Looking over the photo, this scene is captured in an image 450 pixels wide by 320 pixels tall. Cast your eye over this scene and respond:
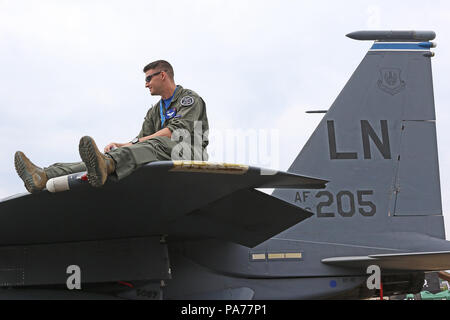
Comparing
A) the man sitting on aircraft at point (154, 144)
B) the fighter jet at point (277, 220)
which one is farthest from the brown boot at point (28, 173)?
the fighter jet at point (277, 220)

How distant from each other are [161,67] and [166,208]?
3.86 ft

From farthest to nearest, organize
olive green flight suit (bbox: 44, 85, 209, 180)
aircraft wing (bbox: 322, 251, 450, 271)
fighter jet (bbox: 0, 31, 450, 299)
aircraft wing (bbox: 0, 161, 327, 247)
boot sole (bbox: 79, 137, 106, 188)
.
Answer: aircraft wing (bbox: 322, 251, 450, 271) → fighter jet (bbox: 0, 31, 450, 299) → olive green flight suit (bbox: 44, 85, 209, 180) → aircraft wing (bbox: 0, 161, 327, 247) → boot sole (bbox: 79, 137, 106, 188)

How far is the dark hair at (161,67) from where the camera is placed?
4012 mm

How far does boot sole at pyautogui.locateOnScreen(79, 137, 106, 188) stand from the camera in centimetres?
262

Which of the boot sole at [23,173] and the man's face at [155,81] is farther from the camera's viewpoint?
the man's face at [155,81]

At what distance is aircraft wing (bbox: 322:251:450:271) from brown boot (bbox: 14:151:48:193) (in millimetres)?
2816

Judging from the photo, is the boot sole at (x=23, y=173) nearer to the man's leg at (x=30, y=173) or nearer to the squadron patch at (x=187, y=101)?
the man's leg at (x=30, y=173)

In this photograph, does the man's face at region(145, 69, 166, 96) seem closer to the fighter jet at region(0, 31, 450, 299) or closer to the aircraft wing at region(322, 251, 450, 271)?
the fighter jet at region(0, 31, 450, 299)

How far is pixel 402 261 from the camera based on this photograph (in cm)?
453

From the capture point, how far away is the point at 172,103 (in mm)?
3961

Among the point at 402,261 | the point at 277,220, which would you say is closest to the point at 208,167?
the point at 277,220

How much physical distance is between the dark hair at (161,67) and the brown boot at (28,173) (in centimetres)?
140

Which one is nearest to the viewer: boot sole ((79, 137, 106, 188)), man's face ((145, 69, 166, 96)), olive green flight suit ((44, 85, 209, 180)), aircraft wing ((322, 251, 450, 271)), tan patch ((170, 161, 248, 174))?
boot sole ((79, 137, 106, 188))

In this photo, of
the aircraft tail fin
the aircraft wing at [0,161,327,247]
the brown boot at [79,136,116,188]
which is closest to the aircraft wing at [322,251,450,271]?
the aircraft tail fin
